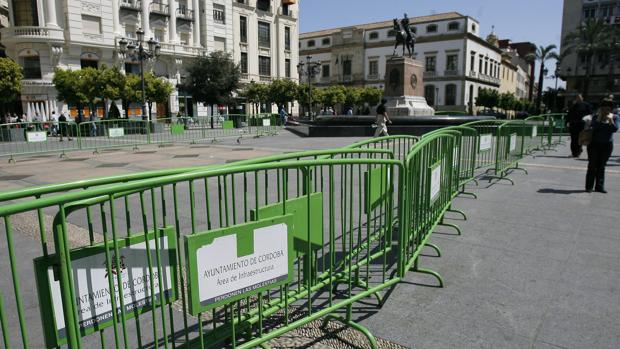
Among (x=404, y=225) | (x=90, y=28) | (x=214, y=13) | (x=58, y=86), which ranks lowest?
(x=404, y=225)

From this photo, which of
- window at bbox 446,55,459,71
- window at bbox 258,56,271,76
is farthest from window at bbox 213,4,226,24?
window at bbox 446,55,459,71

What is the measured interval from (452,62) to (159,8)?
43143 mm

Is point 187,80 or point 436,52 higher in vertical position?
point 436,52

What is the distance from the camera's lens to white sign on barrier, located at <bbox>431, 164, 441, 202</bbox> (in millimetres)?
4303

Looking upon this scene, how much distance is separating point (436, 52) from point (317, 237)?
224 ft

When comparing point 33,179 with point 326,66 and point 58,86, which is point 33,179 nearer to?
point 58,86

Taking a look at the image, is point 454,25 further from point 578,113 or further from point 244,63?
point 578,113

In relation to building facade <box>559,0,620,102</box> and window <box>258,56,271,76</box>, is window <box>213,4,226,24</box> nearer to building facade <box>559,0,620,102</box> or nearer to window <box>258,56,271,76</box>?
window <box>258,56,271,76</box>

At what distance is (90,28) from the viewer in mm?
36688

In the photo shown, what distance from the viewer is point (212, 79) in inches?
1554

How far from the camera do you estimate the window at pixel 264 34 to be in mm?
52219

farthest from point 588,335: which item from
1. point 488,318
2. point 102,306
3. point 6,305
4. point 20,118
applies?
point 20,118

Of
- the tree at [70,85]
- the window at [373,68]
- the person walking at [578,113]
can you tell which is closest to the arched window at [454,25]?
the window at [373,68]

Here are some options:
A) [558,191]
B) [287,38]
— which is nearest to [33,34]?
[287,38]
